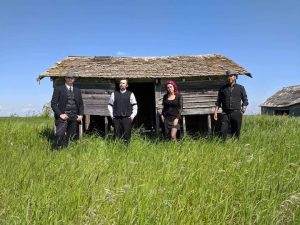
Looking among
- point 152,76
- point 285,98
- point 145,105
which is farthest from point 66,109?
point 285,98

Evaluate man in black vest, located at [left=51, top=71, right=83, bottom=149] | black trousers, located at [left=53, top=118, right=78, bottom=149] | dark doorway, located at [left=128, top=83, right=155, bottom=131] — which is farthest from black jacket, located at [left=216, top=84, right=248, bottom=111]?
dark doorway, located at [left=128, top=83, right=155, bottom=131]

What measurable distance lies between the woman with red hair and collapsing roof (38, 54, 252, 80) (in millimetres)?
5563

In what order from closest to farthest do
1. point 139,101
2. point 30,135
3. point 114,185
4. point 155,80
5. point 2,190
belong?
1. point 2,190
2. point 114,185
3. point 30,135
4. point 155,80
5. point 139,101

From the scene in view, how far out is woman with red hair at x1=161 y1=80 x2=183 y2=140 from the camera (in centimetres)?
817

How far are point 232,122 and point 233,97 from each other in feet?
1.92

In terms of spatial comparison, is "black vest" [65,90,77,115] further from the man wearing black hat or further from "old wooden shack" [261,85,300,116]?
"old wooden shack" [261,85,300,116]

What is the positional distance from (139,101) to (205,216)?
16133 mm

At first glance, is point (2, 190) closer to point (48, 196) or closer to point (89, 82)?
point (48, 196)

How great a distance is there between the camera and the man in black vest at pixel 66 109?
25.2 ft

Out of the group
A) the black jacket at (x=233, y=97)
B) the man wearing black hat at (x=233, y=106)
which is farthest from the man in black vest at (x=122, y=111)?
the black jacket at (x=233, y=97)

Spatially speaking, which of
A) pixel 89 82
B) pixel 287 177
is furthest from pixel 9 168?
pixel 89 82

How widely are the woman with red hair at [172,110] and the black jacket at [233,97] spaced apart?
1051mm

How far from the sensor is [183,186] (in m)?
3.90

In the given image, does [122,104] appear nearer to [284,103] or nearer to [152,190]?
[152,190]
